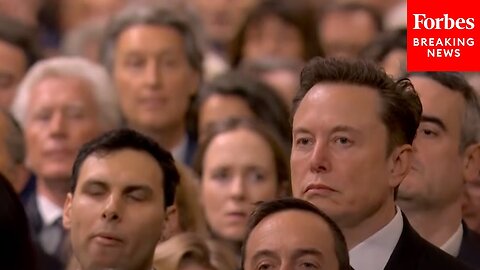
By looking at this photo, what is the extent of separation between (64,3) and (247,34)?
2.20 meters

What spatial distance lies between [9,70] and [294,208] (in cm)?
499

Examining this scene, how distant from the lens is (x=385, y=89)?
22.7 feet

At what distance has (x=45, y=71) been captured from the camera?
1048 cm

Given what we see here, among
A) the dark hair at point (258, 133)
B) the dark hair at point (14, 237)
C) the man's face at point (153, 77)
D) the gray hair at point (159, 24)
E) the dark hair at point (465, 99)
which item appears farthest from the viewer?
the gray hair at point (159, 24)

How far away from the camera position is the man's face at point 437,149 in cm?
775

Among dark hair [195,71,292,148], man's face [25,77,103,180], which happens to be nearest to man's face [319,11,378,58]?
dark hair [195,71,292,148]

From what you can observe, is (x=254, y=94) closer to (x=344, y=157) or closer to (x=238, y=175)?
(x=238, y=175)

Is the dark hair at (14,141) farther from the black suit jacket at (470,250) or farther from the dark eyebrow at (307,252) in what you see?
the dark eyebrow at (307,252)

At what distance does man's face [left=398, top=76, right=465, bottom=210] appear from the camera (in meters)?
7.75

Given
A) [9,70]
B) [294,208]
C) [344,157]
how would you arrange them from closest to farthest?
1. [294,208]
2. [344,157]
3. [9,70]

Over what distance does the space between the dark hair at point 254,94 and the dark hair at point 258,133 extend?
568mm

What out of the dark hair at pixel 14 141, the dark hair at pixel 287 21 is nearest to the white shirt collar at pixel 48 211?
the dark hair at pixel 14 141

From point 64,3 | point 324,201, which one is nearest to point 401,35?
point 324,201

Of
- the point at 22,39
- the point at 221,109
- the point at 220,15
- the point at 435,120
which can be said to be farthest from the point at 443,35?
the point at 220,15
